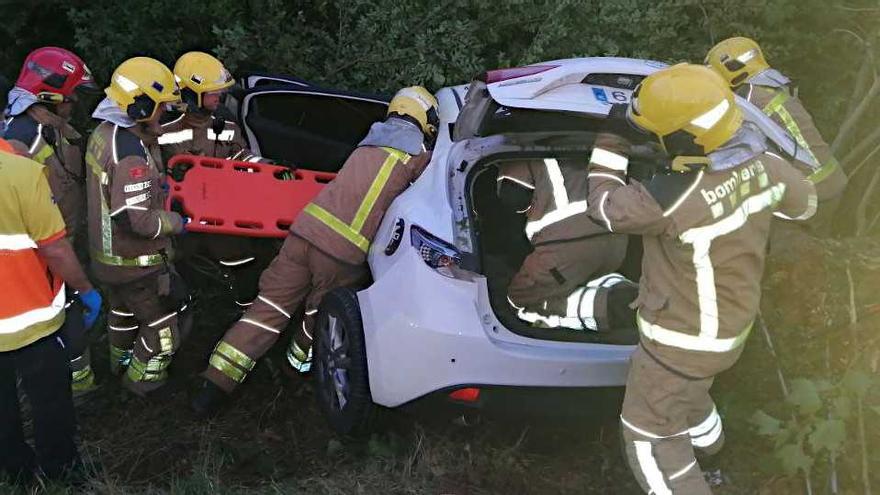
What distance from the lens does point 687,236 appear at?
3092 millimetres

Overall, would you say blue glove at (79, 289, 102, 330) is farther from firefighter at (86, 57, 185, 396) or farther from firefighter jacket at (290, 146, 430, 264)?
firefighter jacket at (290, 146, 430, 264)

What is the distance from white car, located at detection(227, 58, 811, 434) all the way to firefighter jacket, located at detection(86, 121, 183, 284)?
998 mm

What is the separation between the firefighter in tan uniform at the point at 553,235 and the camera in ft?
13.2

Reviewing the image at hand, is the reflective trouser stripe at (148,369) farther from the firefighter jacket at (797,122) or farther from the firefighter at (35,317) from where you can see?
the firefighter jacket at (797,122)

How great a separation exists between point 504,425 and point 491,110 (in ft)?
4.95

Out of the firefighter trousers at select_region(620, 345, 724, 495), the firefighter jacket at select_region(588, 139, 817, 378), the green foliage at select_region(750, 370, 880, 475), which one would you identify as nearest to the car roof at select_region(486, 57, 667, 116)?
the firefighter jacket at select_region(588, 139, 817, 378)

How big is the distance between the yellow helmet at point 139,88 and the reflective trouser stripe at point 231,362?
124 cm

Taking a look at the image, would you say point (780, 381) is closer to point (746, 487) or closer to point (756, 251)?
point (746, 487)

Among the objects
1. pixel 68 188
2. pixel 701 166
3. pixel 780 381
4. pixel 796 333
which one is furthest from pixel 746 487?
pixel 68 188

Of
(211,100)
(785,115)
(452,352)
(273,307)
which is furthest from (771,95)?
(211,100)

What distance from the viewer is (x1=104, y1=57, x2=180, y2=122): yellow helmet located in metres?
4.18

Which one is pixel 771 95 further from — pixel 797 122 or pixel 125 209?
pixel 125 209

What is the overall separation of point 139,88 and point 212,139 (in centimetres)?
105

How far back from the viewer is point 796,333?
13.9 ft
